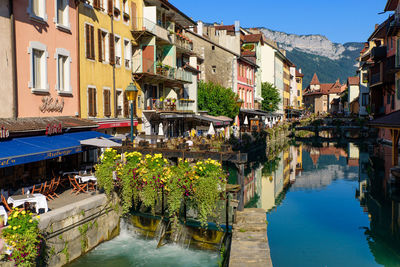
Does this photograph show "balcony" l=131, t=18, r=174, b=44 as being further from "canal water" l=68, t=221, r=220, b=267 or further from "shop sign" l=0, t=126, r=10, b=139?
"canal water" l=68, t=221, r=220, b=267

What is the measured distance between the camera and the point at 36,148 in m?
14.0

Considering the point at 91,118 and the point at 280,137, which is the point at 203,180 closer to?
the point at 91,118

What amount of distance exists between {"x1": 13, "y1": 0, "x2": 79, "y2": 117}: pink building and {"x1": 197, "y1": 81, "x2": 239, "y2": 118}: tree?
22.6 meters

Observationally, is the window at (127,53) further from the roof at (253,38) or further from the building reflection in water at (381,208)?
the roof at (253,38)

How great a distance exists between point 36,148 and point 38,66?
212 inches

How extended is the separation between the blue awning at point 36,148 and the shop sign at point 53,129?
0.61 ft

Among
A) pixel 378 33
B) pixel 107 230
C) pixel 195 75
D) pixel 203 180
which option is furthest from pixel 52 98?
pixel 378 33

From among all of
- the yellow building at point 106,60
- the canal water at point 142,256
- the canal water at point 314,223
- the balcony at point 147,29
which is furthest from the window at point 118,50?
the canal water at point 142,256

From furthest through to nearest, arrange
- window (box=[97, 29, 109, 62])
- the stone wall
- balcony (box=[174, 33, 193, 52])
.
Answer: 1. balcony (box=[174, 33, 193, 52])
2. window (box=[97, 29, 109, 62])
3. the stone wall

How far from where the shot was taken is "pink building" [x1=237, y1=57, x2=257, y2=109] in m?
54.7

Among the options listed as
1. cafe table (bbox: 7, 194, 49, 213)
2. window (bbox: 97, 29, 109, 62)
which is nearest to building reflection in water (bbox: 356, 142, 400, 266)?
cafe table (bbox: 7, 194, 49, 213)

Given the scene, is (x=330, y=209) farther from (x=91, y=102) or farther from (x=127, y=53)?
(x=127, y=53)

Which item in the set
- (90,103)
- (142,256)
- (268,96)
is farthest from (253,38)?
(142,256)

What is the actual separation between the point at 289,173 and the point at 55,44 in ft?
80.0
